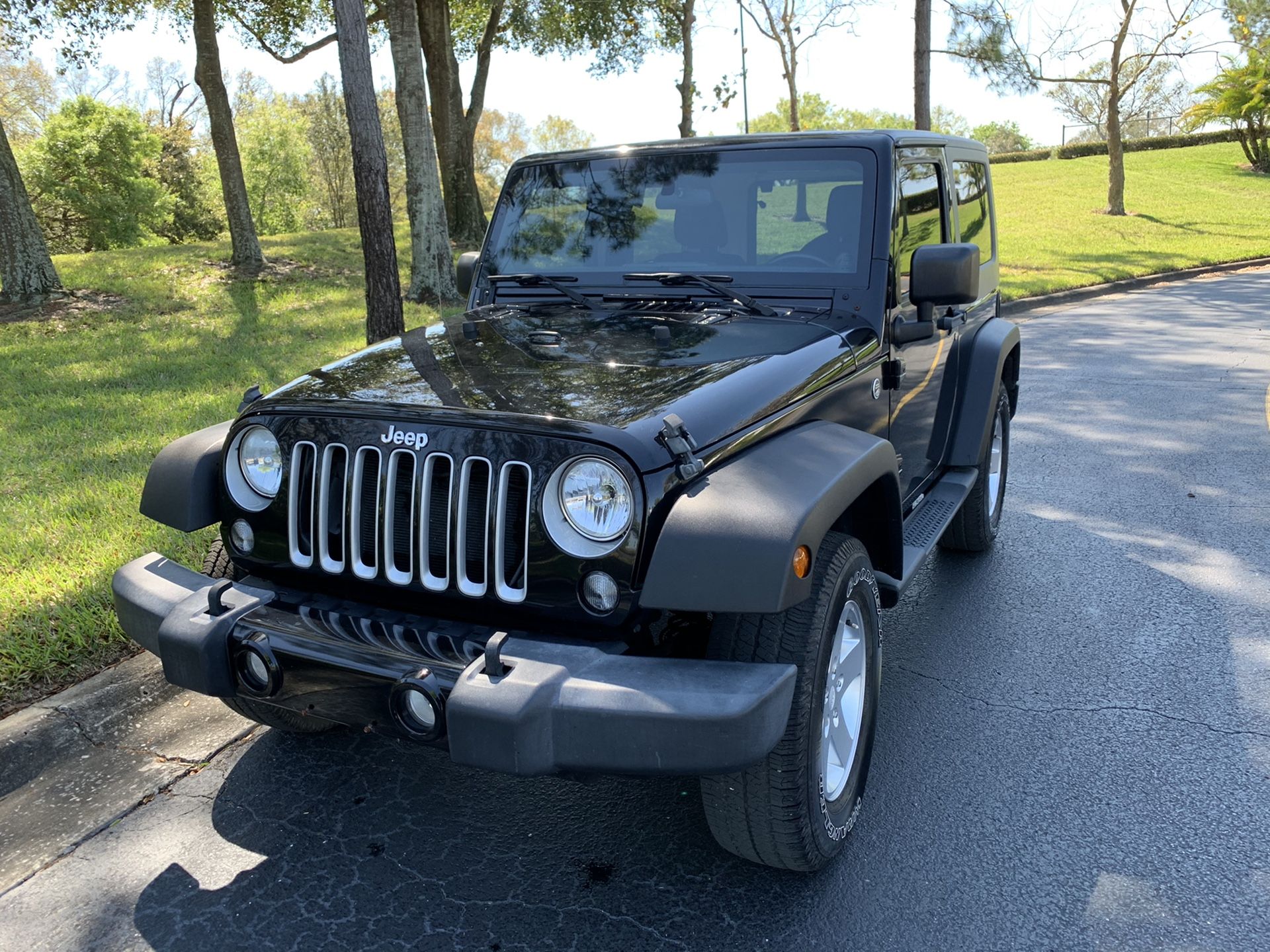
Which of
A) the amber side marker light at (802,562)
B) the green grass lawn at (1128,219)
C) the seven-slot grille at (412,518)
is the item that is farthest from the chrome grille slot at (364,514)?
the green grass lawn at (1128,219)

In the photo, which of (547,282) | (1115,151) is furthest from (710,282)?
(1115,151)

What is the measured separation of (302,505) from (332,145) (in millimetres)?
52683

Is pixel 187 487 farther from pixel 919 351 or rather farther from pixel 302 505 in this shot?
pixel 919 351

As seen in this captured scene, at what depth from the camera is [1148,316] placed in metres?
13.5

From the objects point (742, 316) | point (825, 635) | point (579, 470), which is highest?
point (742, 316)

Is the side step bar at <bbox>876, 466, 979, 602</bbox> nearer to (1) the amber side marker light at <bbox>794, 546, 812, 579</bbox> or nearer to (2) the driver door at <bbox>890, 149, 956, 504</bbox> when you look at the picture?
(2) the driver door at <bbox>890, 149, 956, 504</bbox>

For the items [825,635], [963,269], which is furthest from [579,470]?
[963,269]

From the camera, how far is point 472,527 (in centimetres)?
255

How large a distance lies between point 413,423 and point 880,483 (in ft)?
4.51

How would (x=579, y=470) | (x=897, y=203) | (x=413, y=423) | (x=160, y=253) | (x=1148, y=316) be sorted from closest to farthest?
1. (x=579, y=470)
2. (x=413, y=423)
3. (x=897, y=203)
4. (x=1148, y=316)
5. (x=160, y=253)

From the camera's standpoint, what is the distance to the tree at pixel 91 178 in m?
31.8

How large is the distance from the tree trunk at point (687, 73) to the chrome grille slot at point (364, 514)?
20123 millimetres

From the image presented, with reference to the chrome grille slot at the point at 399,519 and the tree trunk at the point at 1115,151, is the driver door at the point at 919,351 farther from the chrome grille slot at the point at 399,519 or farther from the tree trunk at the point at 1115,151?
the tree trunk at the point at 1115,151

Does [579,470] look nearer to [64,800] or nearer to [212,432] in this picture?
[212,432]
